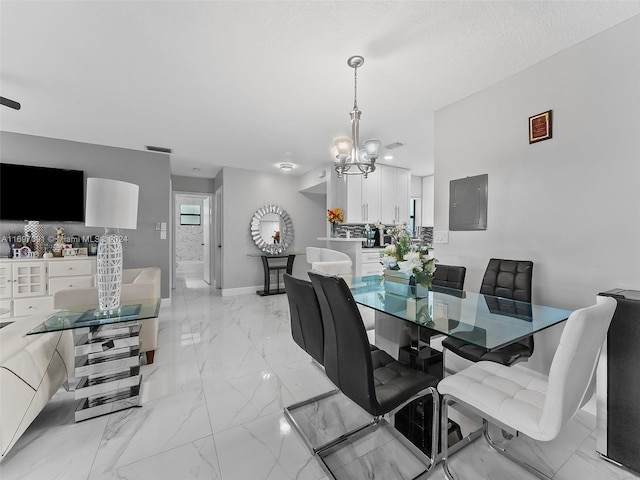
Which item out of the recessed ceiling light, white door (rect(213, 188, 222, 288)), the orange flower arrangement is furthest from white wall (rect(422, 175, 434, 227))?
the recessed ceiling light

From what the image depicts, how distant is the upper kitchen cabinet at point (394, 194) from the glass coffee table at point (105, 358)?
434cm

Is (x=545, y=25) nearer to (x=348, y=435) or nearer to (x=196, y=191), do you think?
(x=348, y=435)

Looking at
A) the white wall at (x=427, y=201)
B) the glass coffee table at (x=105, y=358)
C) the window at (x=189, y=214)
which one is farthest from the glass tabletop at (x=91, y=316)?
the window at (x=189, y=214)

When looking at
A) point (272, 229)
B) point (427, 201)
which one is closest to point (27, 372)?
point (272, 229)

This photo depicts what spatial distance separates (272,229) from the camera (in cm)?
588

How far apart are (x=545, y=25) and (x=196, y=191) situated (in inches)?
243

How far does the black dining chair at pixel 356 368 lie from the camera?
3.93 ft

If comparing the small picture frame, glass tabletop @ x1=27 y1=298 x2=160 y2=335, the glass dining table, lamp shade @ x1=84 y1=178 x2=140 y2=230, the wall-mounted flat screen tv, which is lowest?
glass tabletop @ x1=27 y1=298 x2=160 y2=335

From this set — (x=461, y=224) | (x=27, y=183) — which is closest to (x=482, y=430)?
(x=461, y=224)

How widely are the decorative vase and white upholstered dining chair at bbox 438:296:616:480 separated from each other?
485cm

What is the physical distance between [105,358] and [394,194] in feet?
16.2

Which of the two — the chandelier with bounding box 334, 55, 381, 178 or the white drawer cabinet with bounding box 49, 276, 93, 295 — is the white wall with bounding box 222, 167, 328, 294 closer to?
the white drawer cabinet with bounding box 49, 276, 93, 295

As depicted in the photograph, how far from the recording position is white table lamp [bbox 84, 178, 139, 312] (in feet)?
6.37

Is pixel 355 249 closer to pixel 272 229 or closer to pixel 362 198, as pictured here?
pixel 362 198
